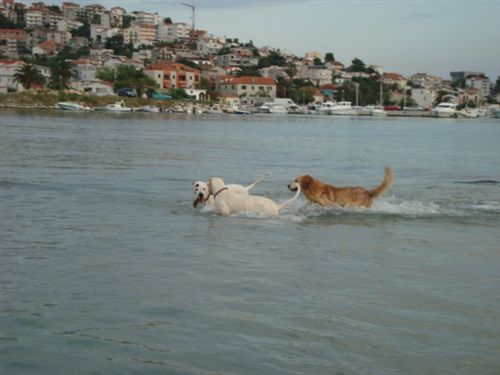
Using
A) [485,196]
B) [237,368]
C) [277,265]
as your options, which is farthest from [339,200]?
[237,368]

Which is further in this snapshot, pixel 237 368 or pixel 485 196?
pixel 485 196

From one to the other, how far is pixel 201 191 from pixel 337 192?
7.55 ft

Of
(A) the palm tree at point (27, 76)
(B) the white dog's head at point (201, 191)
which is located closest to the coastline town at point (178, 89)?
(A) the palm tree at point (27, 76)

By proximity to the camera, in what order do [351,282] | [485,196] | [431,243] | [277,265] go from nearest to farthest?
[351,282]
[277,265]
[431,243]
[485,196]

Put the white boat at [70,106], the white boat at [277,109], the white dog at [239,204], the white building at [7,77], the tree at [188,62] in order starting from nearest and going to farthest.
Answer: the white dog at [239,204]
the white boat at [70,106]
the white building at [7,77]
the white boat at [277,109]
the tree at [188,62]

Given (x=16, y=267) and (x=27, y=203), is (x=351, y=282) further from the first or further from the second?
(x=27, y=203)

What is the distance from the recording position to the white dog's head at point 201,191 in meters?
11.6

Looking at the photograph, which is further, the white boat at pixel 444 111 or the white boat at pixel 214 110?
the white boat at pixel 444 111

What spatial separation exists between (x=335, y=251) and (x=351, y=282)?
1600 millimetres

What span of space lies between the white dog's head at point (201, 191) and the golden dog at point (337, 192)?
1.42 m

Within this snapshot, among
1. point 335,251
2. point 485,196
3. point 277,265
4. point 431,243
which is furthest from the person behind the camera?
point 485,196

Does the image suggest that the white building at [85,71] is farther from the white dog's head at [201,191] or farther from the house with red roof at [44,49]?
the white dog's head at [201,191]

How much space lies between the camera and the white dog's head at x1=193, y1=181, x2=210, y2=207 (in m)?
11.6

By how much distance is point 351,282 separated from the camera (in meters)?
7.43
